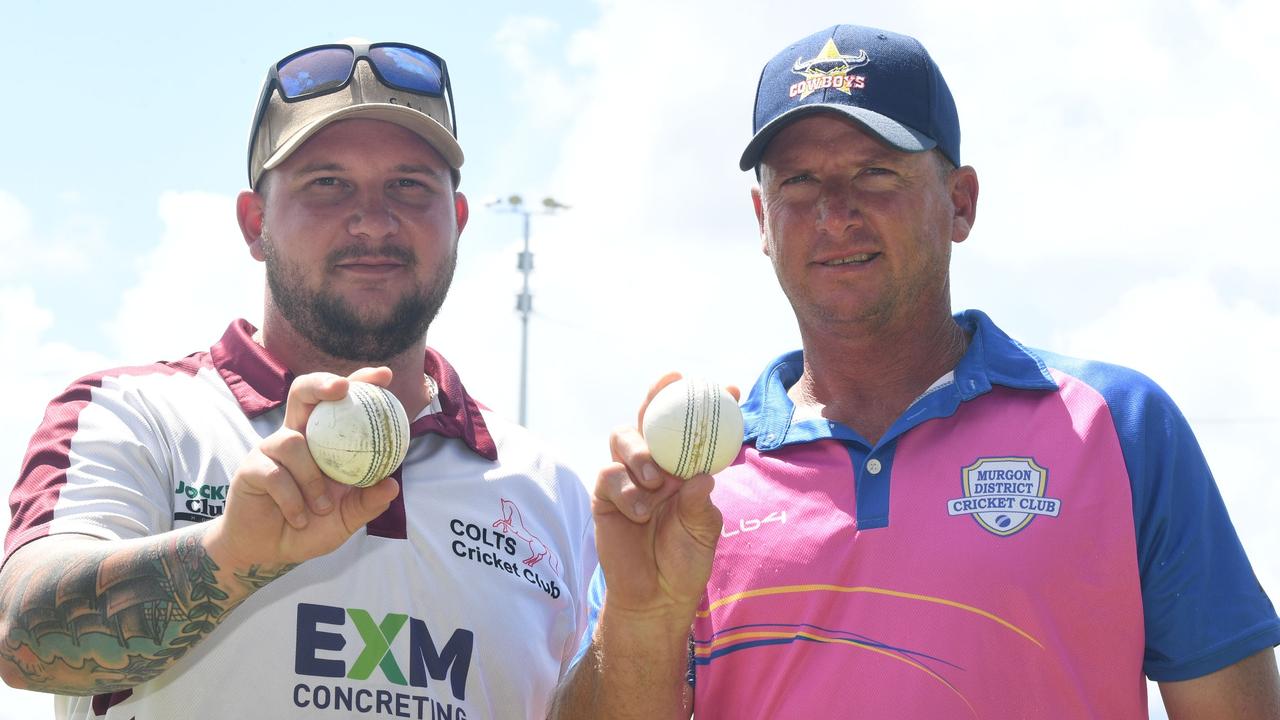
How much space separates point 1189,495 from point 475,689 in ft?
7.60

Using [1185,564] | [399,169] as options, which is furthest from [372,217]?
[1185,564]

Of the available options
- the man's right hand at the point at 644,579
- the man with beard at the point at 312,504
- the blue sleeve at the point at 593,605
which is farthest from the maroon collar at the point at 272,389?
the man's right hand at the point at 644,579

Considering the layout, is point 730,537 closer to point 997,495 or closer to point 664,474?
point 664,474

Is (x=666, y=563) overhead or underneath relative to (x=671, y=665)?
overhead

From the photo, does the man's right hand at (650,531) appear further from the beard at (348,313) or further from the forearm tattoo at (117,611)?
the beard at (348,313)

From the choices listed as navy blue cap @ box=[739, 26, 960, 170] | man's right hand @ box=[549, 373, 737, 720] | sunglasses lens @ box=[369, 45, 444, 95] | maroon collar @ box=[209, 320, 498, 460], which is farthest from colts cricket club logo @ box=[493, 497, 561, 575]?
sunglasses lens @ box=[369, 45, 444, 95]

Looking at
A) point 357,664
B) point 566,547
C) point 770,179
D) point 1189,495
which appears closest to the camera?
point 1189,495

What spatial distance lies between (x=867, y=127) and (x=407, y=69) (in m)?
1.92

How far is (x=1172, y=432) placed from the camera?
12.3ft

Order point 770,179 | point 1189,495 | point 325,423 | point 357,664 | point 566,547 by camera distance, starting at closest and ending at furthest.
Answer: point 325,423
point 1189,495
point 357,664
point 770,179
point 566,547

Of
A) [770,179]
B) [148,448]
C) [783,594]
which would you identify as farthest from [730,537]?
[148,448]

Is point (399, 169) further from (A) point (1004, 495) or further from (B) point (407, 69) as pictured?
(A) point (1004, 495)

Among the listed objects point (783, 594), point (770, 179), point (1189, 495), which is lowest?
point (783, 594)

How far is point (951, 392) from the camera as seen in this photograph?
4.05 meters
